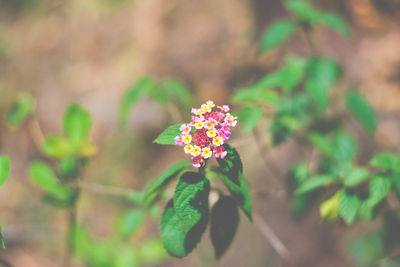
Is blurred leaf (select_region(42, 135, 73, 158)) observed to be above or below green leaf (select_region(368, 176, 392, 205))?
above

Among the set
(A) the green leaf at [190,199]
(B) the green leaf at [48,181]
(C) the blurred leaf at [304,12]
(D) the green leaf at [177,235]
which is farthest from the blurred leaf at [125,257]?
(C) the blurred leaf at [304,12]

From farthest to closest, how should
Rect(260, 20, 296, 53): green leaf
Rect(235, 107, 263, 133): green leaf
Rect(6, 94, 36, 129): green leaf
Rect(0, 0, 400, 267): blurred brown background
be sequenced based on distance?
Rect(0, 0, 400, 267): blurred brown background, Rect(6, 94, 36, 129): green leaf, Rect(260, 20, 296, 53): green leaf, Rect(235, 107, 263, 133): green leaf

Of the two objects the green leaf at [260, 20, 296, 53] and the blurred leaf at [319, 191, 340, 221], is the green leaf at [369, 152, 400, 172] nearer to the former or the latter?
the blurred leaf at [319, 191, 340, 221]

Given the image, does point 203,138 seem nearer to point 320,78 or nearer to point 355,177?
point 355,177

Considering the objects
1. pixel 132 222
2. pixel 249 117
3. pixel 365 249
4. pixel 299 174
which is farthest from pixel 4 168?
pixel 365 249

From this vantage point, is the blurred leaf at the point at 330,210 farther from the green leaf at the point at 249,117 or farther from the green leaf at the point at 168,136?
the green leaf at the point at 168,136

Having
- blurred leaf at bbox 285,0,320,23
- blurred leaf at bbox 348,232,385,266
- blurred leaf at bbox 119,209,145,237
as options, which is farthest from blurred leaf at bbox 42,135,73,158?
blurred leaf at bbox 348,232,385,266

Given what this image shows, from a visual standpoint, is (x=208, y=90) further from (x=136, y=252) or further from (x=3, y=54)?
(x=3, y=54)
